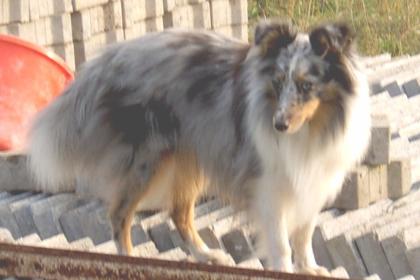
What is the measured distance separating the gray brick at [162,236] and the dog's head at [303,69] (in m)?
1.12

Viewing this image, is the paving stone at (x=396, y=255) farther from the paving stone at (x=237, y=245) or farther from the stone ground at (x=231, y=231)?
the paving stone at (x=237, y=245)

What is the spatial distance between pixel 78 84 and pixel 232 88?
0.83m

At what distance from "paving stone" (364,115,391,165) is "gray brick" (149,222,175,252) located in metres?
1.05

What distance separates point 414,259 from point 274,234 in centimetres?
64

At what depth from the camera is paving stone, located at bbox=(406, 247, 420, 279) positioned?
665 cm

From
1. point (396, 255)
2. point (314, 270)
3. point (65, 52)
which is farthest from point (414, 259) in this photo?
point (65, 52)

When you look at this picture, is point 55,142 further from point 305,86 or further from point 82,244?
point 305,86

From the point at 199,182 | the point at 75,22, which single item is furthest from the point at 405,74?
the point at 199,182

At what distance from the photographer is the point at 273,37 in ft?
21.5

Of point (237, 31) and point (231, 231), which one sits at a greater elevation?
Answer: point (237, 31)

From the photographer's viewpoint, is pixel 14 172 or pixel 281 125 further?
pixel 14 172

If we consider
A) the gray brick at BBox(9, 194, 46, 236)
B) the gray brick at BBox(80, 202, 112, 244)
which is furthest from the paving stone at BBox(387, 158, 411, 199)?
the gray brick at BBox(9, 194, 46, 236)

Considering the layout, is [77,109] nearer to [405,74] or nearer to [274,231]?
[274,231]

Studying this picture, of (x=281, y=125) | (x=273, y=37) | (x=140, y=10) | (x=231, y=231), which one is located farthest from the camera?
(x=140, y=10)
